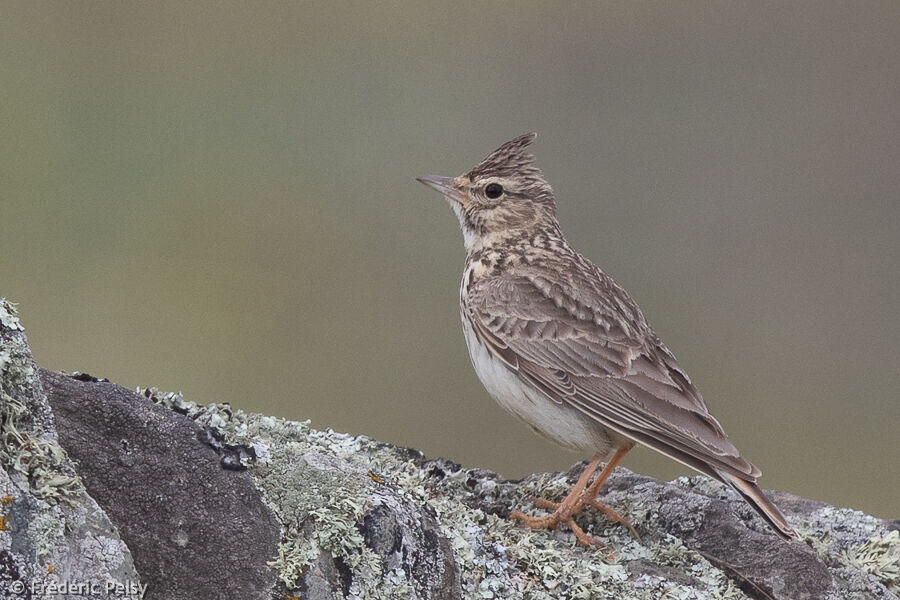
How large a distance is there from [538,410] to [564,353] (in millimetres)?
325

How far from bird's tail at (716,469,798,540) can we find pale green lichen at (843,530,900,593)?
572 mm

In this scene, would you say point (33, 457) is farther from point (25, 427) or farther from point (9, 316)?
point (9, 316)

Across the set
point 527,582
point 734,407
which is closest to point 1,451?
point 527,582

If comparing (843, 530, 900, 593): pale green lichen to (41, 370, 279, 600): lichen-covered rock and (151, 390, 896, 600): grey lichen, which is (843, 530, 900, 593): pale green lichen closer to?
(151, 390, 896, 600): grey lichen

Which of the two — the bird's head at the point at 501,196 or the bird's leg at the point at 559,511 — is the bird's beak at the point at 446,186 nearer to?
the bird's head at the point at 501,196

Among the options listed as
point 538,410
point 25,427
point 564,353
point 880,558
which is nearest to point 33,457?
point 25,427

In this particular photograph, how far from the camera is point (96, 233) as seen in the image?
507 inches

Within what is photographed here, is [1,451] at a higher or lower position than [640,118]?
lower

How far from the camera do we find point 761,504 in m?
5.20

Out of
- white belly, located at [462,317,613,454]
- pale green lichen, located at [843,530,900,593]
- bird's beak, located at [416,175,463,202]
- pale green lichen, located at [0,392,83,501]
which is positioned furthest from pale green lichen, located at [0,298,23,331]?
bird's beak, located at [416,175,463,202]

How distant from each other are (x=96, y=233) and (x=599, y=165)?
5.13 meters

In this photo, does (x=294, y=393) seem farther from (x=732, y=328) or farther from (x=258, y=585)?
(x=258, y=585)

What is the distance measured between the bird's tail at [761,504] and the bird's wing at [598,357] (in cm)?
3

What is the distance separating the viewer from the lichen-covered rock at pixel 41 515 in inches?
133
